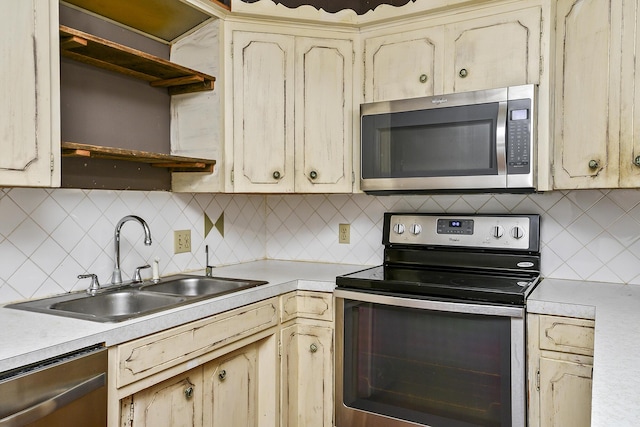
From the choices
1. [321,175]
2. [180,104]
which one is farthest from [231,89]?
[321,175]

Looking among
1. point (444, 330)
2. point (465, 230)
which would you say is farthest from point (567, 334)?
point (465, 230)

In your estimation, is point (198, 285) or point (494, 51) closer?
point (494, 51)

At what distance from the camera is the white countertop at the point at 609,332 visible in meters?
0.86

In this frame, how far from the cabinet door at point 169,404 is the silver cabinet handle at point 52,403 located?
7.9 inches

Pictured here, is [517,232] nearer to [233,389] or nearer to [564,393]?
[564,393]

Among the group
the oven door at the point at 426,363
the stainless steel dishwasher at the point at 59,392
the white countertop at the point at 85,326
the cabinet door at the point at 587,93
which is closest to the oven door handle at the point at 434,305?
the oven door at the point at 426,363

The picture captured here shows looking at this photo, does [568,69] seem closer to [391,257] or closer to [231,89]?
[391,257]

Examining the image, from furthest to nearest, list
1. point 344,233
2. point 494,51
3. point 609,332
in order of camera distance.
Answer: point 344,233, point 494,51, point 609,332

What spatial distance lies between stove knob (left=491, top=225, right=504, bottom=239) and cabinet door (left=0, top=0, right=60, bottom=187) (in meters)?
1.78

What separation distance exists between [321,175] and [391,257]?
0.57m

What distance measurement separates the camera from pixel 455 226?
2.35m

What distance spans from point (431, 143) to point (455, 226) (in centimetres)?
46

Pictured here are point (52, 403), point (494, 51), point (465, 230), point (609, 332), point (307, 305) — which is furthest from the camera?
point (465, 230)

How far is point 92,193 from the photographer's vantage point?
1.96 m
